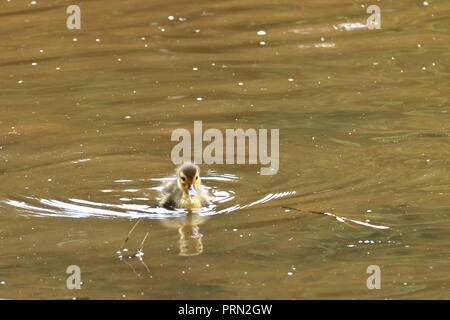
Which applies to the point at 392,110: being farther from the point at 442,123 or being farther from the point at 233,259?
the point at 233,259

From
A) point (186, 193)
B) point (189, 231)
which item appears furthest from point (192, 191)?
point (189, 231)

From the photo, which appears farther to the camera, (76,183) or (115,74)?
(115,74)

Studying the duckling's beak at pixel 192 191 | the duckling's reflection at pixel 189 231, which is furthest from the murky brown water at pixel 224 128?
the duckling's beak at pixel 192 191

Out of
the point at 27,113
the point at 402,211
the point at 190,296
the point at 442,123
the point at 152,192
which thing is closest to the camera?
the point at 190,296

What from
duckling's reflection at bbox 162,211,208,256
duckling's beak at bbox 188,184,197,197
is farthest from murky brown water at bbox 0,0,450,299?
duckling's beak at bbox 188,184,197,197

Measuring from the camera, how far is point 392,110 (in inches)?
331

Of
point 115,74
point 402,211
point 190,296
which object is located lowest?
point 190,296

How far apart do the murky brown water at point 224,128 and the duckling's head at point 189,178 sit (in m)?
0.19

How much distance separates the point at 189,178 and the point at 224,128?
1295 mm

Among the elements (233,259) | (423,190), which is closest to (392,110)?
(423,190)

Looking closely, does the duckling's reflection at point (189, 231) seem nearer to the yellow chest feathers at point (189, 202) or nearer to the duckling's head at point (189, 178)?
the yellow chest feathers at point (189, 202)

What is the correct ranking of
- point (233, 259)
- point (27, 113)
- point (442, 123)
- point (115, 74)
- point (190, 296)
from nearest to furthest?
point (190, 296) → point (233, 259) → point (442, 123) → point (27, 113) → point (115, 74)

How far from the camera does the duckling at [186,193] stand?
6.80m

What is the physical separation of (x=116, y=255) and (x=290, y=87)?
3497 mm
